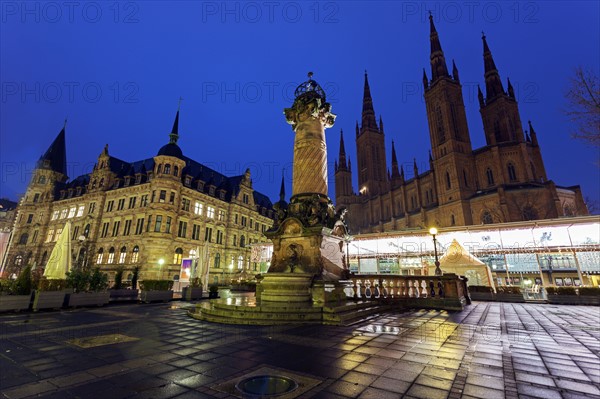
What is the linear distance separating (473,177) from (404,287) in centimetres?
4807

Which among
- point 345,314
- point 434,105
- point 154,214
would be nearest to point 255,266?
point 154,214

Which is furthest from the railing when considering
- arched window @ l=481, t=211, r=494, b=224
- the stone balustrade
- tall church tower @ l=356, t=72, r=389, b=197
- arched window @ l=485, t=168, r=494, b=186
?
tall church tower @ l=356, t=72, r=389, b=197

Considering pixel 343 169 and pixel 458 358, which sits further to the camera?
pixel 343 169

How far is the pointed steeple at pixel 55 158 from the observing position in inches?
Answer: 1988

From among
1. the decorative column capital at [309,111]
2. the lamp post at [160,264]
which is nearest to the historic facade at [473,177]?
the decorative column capital at [309,111]

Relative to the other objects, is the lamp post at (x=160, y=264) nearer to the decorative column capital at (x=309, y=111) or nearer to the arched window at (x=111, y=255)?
the arched window at (x=111, y=255)

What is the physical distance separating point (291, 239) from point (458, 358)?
7.19m

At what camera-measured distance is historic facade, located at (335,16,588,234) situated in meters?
41.8

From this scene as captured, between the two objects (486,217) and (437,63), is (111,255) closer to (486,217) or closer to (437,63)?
(486,217)

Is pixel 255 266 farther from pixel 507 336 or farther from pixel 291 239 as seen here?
pixel 507 336

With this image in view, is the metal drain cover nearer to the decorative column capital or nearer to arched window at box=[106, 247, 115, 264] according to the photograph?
the decorative column capital

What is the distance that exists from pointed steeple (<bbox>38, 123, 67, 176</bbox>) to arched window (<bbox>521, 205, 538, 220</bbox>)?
81.7 m

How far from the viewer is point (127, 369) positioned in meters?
3.90

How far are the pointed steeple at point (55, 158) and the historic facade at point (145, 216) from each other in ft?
0.83
